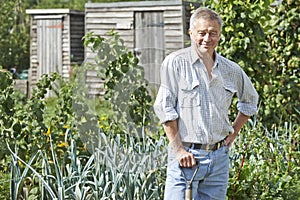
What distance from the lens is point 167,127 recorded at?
10.3 ft

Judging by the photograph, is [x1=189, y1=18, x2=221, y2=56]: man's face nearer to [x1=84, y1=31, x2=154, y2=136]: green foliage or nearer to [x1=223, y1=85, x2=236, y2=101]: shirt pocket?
[x1=223, y1=85, x2=236, y2=101]: shirt pocket

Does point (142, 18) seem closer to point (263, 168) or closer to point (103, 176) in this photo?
point (263, 168)

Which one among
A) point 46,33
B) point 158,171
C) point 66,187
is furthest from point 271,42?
point 46,33

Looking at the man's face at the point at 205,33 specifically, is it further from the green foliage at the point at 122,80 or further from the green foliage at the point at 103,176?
the green foliage at the point at 122,80

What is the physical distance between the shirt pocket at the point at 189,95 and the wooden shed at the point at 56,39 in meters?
14.7

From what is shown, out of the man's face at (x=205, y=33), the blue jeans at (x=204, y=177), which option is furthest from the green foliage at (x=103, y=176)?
the man's face at (x=205, y=33)

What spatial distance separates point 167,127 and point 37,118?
1.58 m

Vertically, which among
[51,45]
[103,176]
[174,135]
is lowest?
[103,176]

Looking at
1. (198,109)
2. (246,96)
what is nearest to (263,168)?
(246,96)

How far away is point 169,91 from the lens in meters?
3.11

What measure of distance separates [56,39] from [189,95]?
49.9 ft

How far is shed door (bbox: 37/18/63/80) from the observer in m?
17.9

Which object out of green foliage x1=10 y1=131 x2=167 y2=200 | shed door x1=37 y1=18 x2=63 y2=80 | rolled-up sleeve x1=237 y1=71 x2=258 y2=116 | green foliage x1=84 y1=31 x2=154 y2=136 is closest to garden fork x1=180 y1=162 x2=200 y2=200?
rolled-up sleeve x1=237 y1=71 x2=258 y2=116

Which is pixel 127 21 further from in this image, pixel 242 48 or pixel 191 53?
pixel 191 53
